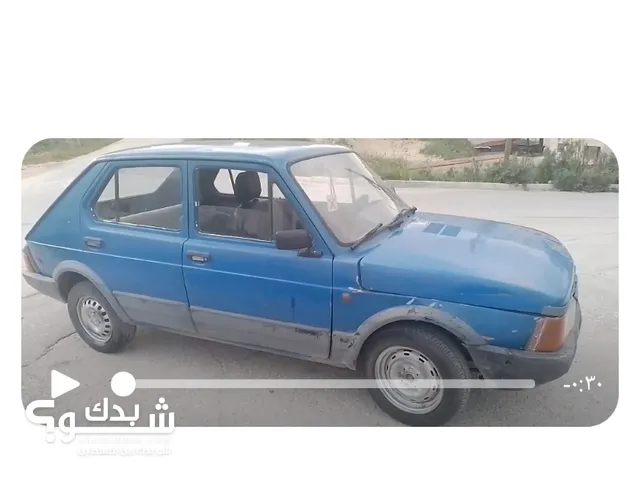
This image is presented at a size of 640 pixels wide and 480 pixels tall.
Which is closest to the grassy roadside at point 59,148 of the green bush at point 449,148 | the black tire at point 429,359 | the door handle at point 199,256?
the door handle at point 199,256

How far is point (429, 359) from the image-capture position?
9.74ft

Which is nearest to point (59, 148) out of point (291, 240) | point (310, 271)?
point (291, 240)

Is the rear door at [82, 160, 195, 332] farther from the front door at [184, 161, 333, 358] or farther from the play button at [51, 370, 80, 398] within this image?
the play button at [51, 370, 80, 398]

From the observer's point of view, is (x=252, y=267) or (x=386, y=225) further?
(x=386, y=225)

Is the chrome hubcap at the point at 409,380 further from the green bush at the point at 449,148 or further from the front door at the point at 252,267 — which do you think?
the green bush at the point at 449,148

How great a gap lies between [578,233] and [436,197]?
878 mm

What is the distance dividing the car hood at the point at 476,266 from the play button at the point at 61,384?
1.91 meters

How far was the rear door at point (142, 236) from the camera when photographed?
337 centimetres

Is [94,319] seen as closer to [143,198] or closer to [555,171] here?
[143,198]

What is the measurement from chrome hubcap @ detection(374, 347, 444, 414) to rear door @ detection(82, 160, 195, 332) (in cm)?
132

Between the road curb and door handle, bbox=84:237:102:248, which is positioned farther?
door handle, bbox=84:237:102:248

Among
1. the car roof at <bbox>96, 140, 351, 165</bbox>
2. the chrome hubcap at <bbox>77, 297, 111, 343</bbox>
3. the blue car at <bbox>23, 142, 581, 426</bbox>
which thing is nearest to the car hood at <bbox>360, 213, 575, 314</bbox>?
the blue car at <bbox>23, 142, 581, 426</bbox>

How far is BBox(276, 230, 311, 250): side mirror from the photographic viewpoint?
2996 millimetres

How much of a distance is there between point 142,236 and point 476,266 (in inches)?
83.3
